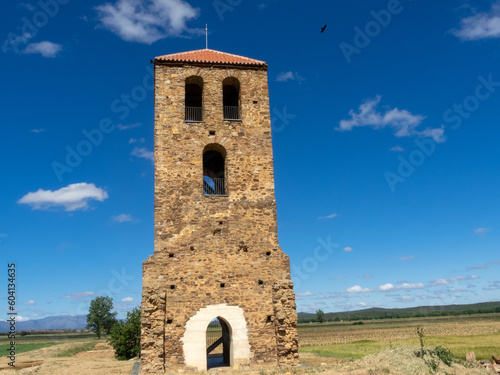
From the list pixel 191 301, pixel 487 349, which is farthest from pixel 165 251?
pixel 487 349

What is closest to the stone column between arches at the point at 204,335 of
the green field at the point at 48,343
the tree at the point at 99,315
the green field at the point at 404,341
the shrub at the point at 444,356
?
the green field at the point at 404,341

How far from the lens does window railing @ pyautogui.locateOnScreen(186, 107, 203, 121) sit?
14841mm

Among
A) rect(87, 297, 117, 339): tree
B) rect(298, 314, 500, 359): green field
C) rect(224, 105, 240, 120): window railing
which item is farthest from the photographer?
rect(87, 297, 117, 339): tree

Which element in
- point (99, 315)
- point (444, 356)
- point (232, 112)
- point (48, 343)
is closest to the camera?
point (444, 356)

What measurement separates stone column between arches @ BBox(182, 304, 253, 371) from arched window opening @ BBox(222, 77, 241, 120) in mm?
7010

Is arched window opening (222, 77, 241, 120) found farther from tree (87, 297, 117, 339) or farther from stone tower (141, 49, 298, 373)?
tree (87, 297, 117, 339)

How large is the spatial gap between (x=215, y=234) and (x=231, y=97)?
21.9 feet

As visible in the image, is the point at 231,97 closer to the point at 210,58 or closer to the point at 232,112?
the point at 232,112

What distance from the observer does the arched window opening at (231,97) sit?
15359 millimetres

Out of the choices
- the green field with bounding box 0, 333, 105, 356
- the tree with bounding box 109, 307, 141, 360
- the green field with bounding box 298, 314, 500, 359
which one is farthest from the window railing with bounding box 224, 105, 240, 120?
the green field with bounding box 0, 333, 105, 356

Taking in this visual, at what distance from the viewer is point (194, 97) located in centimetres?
1739

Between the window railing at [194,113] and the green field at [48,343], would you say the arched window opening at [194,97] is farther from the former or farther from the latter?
the green field at [48,343]

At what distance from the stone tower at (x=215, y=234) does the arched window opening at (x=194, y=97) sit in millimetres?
43

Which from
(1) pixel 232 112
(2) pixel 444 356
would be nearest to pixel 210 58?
(1) pixel 232 112
